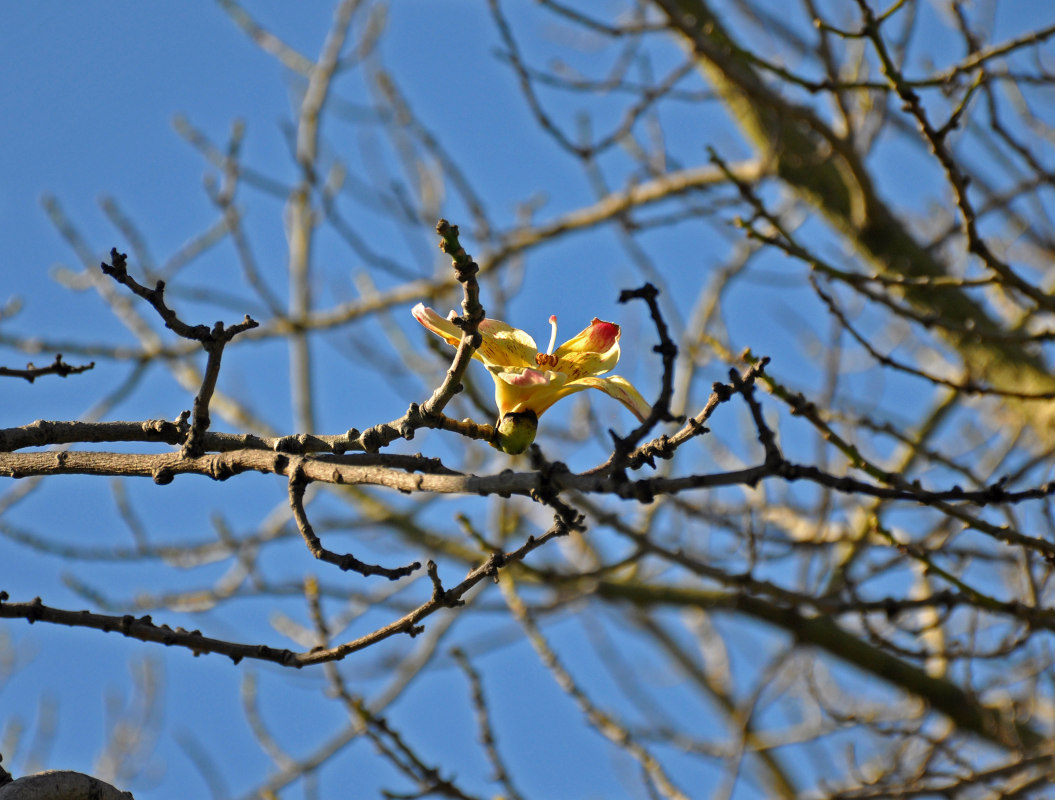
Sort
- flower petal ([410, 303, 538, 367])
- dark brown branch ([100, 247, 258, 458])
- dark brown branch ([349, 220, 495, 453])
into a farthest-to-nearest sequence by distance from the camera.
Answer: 1. flower petal ([410, 303, 538, 367])
2. dark brown branch ([100, 247, 258, 458])
3. dark brown branch ([349, 220, 495, 453])

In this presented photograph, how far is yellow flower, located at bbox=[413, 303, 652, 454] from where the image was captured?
170 centimetres

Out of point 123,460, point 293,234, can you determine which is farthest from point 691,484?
point 293,234

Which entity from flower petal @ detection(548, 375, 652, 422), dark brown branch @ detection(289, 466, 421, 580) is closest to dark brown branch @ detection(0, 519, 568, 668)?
dark brown branch @ detection(289, 466, 421, 580)

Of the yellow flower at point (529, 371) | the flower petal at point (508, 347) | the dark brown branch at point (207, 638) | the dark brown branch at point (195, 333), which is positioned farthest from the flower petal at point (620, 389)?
the dark brown branch at point (195, 333)

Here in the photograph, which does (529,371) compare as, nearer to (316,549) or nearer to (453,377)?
(453,377)

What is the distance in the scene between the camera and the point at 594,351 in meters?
1.93

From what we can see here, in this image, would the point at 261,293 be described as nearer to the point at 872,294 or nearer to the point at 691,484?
the point at 872,294

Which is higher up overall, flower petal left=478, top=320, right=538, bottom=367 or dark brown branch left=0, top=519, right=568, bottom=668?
flower petal left=478, top=320, right=538, bottom=367

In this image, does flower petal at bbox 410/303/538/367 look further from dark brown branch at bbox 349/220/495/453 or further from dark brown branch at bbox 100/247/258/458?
dark brown branch at bbox 100/247/258/458

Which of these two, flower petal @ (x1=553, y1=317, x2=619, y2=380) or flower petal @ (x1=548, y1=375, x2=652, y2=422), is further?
flower petal @ (x1=553, y1=317, x2=619, y2=380)

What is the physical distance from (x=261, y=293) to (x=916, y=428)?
3223 mm

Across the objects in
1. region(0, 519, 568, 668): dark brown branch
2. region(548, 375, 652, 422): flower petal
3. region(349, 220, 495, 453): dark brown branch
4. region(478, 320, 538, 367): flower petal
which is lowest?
region(0, 519, 568, 668): dark brown branch

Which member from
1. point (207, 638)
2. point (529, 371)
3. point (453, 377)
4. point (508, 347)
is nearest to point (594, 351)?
point (508, 347)

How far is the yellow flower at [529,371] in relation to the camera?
5.58 ft
